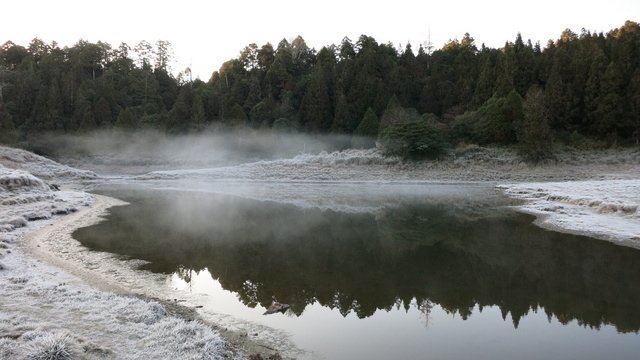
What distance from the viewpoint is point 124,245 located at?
505 inches

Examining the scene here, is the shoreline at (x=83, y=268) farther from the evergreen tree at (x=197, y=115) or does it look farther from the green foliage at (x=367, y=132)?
the evergreen tree at (x=197, y=115)

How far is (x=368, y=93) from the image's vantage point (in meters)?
62.7

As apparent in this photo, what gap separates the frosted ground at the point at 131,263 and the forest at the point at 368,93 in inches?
159

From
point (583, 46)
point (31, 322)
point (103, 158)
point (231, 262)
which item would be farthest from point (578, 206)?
point (103, 158)

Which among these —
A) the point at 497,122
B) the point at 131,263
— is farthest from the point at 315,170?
the point at 131,263

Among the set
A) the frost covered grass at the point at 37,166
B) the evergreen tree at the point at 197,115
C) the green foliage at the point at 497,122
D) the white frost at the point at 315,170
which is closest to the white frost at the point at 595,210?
the white frost at the point at 315,170

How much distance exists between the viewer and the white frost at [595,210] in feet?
46.0

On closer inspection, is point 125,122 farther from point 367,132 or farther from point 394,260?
point 394,260

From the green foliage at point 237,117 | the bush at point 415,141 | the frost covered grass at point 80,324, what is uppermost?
the green foliage at point 237,117

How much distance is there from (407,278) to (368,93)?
181 ft

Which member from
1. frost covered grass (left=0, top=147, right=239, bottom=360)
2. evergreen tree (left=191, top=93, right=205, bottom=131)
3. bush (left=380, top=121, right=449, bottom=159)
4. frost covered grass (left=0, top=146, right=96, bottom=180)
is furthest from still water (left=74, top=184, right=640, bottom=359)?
evergreen tree (left=191, top=93, right=205, bottom=131)

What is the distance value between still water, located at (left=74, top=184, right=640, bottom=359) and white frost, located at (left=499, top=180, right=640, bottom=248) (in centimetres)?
95

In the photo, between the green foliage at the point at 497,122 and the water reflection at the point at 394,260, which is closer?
the water reflection at the point at 394,260

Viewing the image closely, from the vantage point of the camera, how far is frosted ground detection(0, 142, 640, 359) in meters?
5.75
